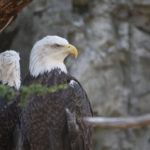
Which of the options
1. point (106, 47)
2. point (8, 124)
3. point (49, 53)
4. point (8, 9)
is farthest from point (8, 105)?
point (106, 47)

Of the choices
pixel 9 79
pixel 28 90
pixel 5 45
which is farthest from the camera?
pixel 5 45

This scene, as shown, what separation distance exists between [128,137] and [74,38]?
6.62 feet

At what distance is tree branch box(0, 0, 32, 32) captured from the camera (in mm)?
3546

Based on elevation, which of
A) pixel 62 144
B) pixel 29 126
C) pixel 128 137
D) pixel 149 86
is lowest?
pixel 128 137

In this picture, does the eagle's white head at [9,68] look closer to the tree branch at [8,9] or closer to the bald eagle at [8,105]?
the bald eagle at [8,105]

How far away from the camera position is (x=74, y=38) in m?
6.36

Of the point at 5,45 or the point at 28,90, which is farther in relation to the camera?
the point at 5,45

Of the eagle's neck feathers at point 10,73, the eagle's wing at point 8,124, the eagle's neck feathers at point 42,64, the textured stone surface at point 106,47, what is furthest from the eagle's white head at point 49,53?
the textured stone surface at point 106,47

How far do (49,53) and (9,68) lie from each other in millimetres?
494

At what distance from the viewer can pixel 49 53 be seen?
4.14 m

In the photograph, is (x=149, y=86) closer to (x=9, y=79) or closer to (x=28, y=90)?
(x=9, y=79)

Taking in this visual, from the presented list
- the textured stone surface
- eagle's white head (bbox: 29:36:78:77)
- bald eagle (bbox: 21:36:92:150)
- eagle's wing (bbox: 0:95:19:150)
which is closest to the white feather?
eagle's white head (bbox: 29:36:78:77)

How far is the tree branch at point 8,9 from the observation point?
355 centimetres

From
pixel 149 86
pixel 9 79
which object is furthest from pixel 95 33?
pixel 9 79
